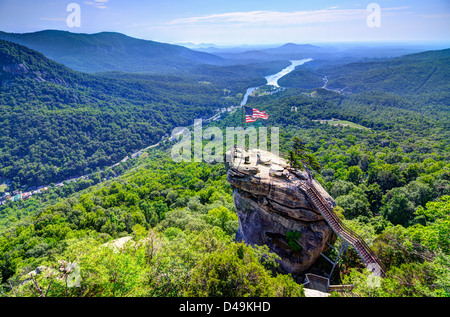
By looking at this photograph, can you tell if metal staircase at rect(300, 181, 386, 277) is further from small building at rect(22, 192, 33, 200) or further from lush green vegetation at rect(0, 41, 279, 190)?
lush green vegetation at rect(0, 41, 279, 190)

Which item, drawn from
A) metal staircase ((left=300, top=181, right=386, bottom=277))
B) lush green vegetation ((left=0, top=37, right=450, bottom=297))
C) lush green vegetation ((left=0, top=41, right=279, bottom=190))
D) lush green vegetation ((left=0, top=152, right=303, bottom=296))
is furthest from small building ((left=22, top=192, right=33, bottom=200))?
metal staircase ((left=300, top=181, right=386, bottom=277))

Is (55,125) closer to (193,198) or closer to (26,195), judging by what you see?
(26,195)

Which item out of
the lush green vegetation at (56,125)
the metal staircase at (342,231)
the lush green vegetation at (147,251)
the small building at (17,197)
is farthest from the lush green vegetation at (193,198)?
the small building at (17,197)

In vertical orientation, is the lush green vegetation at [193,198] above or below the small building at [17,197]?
above

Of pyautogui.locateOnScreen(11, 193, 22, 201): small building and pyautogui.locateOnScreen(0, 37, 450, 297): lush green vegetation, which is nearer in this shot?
pyautogui.locateOnScreen(0, 37, 450, 297): lush green vegetation

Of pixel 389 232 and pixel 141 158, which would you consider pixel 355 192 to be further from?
pixel 141 158

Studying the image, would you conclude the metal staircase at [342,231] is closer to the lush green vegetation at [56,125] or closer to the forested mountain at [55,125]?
the lush green vegetation at [56,125]
